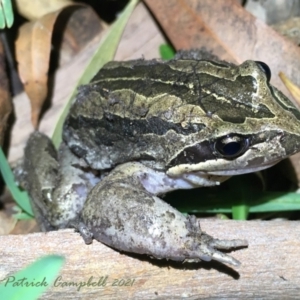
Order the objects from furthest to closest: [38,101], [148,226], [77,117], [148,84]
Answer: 1. [38,101]
2. [77,117]
3. [148,84]
4. [148,226]

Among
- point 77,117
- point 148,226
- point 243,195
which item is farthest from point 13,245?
point 243,195

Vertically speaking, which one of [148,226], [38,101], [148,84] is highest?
[148,84]

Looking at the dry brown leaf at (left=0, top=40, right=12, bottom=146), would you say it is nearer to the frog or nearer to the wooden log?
the frog

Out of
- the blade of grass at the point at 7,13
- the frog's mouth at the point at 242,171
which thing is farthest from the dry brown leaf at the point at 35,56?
the frog's mouth at the point at 242,171

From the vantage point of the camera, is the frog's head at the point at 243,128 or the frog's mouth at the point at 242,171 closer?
the frog's head at the point at 243,128

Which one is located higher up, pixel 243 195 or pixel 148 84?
pixel 148 84

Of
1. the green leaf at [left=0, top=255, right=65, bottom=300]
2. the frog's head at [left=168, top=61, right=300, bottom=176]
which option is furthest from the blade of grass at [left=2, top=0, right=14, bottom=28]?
the green leaf at [left=0, top=255, right=65, bottom=300]

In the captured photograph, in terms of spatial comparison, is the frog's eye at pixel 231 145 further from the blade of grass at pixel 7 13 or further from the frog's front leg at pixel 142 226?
the blade of grass at pixel 7 13

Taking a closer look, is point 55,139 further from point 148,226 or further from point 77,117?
point 148,226

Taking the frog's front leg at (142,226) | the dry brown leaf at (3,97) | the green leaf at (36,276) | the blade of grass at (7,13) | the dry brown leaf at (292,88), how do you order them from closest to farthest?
the green leaf at (36,276) < the frog's front leg at (142,226) < the blade of grass at (7,13) < the dry brown leaf at (292,88) < the dry brown leaf at (3,97)
